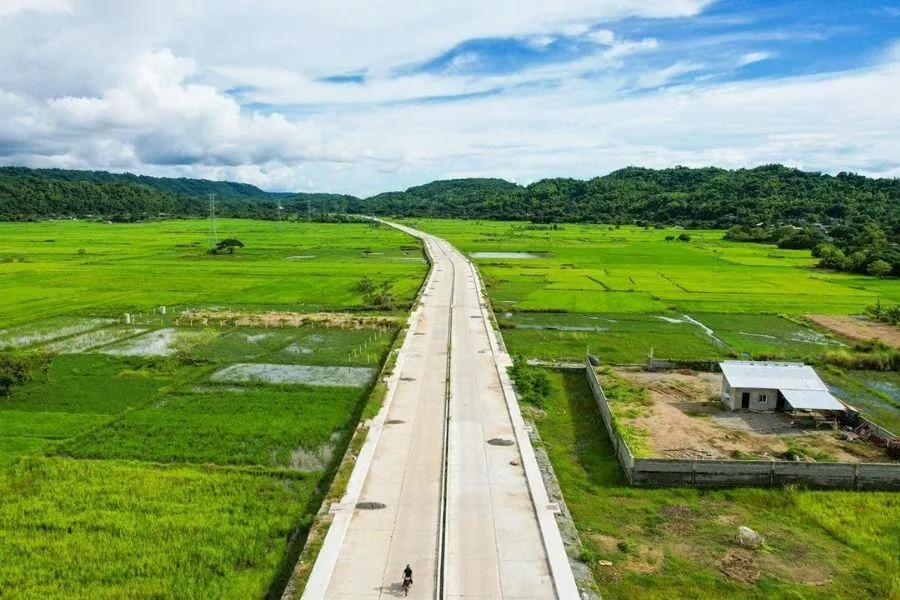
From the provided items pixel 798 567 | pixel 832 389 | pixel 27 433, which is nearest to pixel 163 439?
pixel 27 433

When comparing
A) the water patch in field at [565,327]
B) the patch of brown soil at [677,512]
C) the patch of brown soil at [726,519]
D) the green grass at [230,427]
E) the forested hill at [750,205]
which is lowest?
the patch of brown soil at [726,519]

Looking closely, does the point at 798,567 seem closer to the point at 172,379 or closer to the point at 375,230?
the point at 172,379

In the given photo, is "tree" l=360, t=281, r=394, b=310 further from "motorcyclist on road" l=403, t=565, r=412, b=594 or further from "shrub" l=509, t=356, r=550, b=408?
"motorcyclist on road" l=403, t=565, r=412, b=594

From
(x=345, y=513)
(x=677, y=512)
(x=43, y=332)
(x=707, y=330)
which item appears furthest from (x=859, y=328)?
(x=43, y=332)

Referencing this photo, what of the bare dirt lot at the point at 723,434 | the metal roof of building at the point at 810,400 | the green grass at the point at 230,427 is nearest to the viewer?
the green grass at the point at 230,427

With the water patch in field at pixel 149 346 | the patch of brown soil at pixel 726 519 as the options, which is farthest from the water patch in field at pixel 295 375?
the patch of brown soil at pixel 726 519

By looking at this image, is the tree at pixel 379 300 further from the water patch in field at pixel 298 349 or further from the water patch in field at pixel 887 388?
the water patch in field at pixel 887 388
